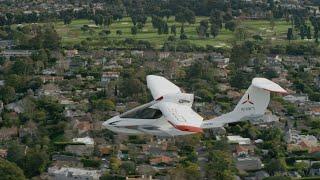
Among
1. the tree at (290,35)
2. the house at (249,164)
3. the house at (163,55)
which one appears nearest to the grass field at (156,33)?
the tree at (290,35)

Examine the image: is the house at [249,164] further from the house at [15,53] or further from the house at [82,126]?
the house at [15,53]

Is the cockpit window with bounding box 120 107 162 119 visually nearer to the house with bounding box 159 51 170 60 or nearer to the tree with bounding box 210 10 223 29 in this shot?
the house with bounding box 159 51 170 60

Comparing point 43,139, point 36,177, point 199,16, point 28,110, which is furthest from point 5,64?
point 199,16

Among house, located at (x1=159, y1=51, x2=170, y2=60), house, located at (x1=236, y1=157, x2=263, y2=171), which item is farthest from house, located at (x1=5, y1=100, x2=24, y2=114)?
house, located at (x1=159, y1=51, x2=170, y2=60)

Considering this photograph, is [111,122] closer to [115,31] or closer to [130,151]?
[130,151]

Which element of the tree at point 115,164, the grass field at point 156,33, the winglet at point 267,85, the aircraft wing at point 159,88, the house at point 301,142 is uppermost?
the winglet at point 267,85
